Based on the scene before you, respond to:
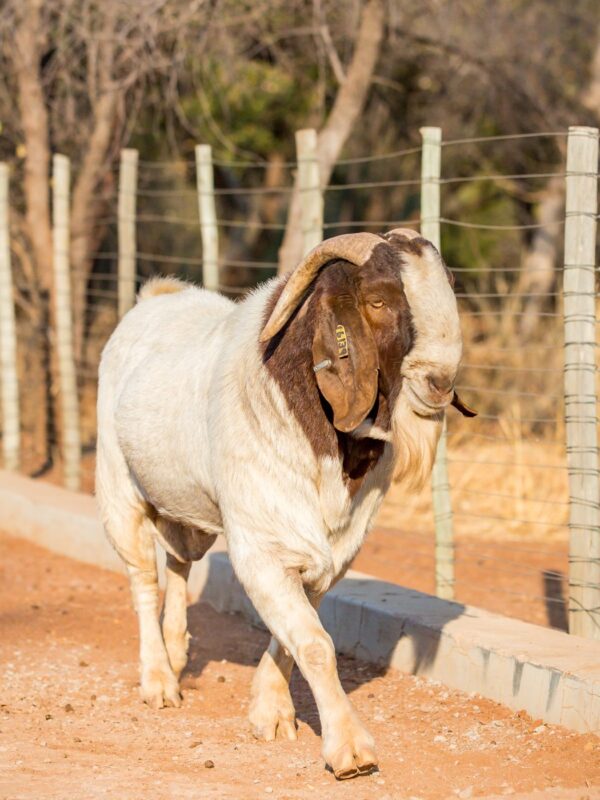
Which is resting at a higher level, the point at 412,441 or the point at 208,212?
the point at 208,212

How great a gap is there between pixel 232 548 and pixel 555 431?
7298 millimetres

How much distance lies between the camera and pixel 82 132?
1266 cm

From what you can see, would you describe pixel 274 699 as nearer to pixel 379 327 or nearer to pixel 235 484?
pixel 235 484

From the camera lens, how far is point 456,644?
5.84 metres

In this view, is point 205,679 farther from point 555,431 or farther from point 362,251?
point 555,431

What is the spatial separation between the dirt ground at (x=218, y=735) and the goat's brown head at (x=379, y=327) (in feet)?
4.13

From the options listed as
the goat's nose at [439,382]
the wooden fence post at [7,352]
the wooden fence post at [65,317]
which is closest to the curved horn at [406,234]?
the goat's nose at [439,382]

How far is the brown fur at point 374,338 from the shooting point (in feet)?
14.8

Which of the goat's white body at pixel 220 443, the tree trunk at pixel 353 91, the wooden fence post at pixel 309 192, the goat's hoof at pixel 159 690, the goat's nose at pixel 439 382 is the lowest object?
the goat's hoof at pixel 159 690

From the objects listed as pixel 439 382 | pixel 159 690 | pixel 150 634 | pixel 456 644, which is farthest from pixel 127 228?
pixel 439 382

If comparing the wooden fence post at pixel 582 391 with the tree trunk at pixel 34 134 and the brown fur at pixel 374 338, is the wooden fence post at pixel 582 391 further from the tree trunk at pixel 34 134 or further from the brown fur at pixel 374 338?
the tree trunk at pixel 34 134

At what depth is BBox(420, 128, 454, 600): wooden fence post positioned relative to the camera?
7.01 m

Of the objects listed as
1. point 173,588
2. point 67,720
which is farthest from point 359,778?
point 173,588

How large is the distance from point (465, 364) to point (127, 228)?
121 inches
